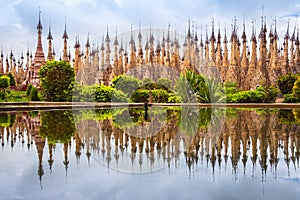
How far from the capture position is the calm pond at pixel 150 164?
355 centimetres

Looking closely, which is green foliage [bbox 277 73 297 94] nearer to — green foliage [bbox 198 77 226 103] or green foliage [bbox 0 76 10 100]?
green foliage [bbox 198 77 226 103]

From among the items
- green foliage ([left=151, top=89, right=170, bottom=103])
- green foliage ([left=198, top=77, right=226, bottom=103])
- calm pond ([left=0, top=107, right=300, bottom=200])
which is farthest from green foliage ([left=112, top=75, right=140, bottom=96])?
calm pond ([left=0, top=107, right=300, bottom=200])

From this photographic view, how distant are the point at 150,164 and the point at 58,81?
1344cm

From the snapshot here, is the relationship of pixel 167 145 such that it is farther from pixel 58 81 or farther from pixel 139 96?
pixel 139 96

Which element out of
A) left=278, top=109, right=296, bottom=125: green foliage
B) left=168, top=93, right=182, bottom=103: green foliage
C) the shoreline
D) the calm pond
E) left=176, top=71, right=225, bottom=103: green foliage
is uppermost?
left=176, top=71, right=225, bottom=103: green foliage

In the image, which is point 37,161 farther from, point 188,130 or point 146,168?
point 188,130

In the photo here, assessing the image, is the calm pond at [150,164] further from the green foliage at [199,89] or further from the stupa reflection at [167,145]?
the green foliage at [199,89]

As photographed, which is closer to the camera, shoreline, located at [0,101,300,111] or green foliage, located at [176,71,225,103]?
shoreline, located at [0,101,300,111]

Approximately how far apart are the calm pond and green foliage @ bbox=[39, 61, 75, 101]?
9.87 metres

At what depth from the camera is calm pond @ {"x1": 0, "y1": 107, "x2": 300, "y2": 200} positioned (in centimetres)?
355

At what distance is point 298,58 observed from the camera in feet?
92.6

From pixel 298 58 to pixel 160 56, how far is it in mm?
11661

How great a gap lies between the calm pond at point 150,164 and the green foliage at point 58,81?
987 cm

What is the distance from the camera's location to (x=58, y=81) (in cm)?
1734
